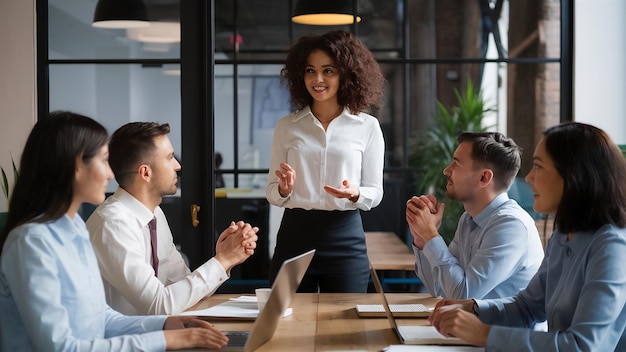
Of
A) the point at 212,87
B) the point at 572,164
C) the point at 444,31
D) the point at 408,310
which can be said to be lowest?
the point at 408,310

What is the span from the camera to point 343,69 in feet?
11.6

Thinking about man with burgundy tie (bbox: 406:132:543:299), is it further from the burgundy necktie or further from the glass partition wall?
the glass partition wall

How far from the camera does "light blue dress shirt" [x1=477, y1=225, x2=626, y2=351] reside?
189 centimetres

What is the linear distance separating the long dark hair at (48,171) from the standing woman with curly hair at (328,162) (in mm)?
1516

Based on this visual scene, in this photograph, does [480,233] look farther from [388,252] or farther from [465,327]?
[388,252]

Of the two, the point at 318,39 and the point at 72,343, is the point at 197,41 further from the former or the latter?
the point at 72,343

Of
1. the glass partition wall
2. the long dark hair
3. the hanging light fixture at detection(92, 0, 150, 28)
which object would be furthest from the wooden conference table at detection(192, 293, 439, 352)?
the hanging light fixture at detection(92, 0, 150, 28)

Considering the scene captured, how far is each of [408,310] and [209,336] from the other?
0.73 m

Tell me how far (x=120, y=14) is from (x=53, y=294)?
11.4 ft

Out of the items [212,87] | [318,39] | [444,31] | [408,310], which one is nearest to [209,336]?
[408,310]

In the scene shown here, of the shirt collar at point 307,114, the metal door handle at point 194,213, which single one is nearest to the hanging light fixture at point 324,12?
the metal door handle at point 194,213

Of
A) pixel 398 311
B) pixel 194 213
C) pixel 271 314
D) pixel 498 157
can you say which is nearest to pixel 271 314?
pixel 271 314

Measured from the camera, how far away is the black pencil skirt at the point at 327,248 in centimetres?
338

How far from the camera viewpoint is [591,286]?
1912 millimetres
